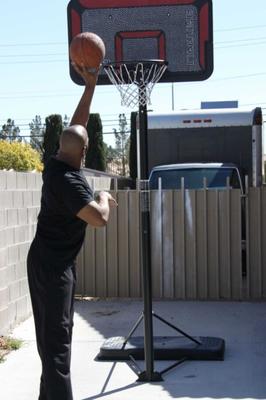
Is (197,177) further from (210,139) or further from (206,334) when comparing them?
(206,334)

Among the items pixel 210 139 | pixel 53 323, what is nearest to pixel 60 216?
pixel 53 323

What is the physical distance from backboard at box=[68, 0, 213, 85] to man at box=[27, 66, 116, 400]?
2.27 meters

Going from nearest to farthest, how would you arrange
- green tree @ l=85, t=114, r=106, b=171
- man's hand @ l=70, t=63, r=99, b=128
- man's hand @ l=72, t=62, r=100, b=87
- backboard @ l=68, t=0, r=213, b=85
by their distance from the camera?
man's hand @ l=70, t=63, r=99, b=128
man's hand @ l=72, t=62, r=100, b=87
backboard @ l=68, t=0, r=213, b=85
green tree @ l=85, t=114, r=106, b=171

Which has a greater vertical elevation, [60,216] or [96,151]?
[96,151]

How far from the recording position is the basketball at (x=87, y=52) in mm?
5418

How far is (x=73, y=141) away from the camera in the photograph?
174 inches

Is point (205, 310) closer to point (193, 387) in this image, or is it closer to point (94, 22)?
point (193, 387)

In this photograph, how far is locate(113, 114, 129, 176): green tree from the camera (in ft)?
134

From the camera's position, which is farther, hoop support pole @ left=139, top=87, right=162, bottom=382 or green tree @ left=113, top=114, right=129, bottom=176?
green tree @ left=113, top=114, right=129, bottom=176

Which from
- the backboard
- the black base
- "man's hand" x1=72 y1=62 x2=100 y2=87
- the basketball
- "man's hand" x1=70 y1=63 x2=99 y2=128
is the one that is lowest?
the black base

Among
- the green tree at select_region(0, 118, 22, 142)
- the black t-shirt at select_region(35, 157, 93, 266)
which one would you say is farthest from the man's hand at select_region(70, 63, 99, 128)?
the green tree at select_region(0, 118, 22, 142)

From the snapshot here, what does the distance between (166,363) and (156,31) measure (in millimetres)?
3093

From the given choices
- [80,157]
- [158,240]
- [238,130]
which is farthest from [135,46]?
[238,130]

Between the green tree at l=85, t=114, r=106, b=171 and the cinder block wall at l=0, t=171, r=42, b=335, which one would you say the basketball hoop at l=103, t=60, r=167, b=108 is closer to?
the cinder block wall at l=0, t=171, r=42, b=335
